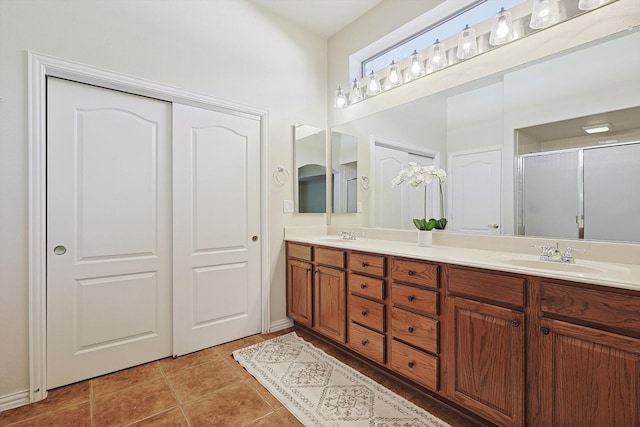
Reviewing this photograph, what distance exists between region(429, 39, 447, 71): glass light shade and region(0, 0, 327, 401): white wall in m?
1.28

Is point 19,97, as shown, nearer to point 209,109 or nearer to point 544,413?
point 209,109

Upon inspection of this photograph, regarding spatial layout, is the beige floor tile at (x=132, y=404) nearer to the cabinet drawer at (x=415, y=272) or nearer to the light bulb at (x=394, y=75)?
the cabinet drawer at (x=415, y=272)

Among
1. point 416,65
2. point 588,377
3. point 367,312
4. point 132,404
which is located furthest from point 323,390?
point 416,65

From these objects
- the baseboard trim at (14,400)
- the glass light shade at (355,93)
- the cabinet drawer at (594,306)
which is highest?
the glass light shade at (355,93)

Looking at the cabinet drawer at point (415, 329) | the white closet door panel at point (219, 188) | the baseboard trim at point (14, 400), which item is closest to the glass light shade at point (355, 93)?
the white closet door panel at point (219, 188)

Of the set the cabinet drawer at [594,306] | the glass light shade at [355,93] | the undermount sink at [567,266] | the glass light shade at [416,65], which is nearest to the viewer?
the cabinet drawer at [594,306]

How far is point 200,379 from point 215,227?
1.12 metres

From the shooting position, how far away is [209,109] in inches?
97.5

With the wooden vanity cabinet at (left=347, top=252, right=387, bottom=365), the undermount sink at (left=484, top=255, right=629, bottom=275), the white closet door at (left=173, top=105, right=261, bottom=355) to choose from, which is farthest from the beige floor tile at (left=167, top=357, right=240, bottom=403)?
the undermount sink at (left=484, top=255, right=629, bottom=275)

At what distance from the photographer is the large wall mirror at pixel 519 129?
1.52 m

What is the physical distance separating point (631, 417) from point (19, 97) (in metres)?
3.25

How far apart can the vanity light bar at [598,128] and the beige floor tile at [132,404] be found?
277cm

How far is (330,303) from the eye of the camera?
7.70 feet

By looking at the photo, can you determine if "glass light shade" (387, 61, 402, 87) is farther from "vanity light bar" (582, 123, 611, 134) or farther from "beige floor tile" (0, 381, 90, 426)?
"beige floor tile" (0, 381, 90, 426)
